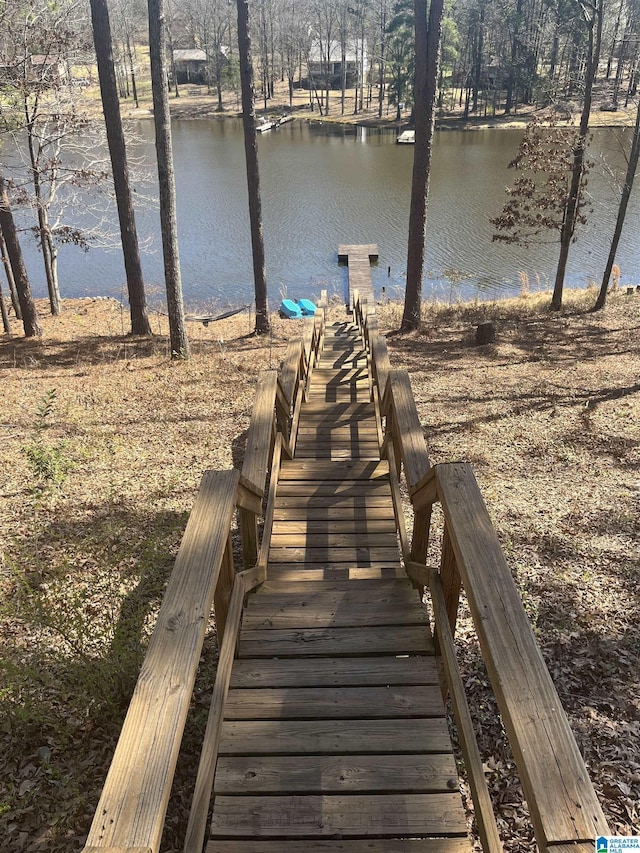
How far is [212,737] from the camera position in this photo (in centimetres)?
210

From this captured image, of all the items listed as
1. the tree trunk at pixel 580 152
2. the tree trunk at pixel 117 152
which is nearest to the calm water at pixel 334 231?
the tree trunk at pixel 117 152

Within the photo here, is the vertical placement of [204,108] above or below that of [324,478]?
above

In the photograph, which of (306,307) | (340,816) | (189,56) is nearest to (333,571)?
(340,816)

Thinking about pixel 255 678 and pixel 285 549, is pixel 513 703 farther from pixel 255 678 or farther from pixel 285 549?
pixel 285 549

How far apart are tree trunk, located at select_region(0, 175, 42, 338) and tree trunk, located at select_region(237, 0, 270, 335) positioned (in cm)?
486

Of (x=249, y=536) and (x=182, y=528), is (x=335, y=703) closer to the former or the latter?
(x=249, y=536)

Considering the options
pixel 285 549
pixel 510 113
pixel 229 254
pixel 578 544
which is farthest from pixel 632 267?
pixel 510 113

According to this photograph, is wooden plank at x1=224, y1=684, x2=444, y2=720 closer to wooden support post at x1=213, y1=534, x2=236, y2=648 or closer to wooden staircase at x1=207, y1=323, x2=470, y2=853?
wooden staircase at x1=207, y1=323, x2=470, y2=853

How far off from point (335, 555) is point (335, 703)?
1414 mm

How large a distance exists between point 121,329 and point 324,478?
1129 centimetres

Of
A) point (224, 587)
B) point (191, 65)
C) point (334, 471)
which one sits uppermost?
point (191, 65)

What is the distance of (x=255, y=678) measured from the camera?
259cm

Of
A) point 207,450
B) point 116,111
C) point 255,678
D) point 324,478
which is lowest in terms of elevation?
point 207,450

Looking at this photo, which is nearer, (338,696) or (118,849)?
(118,849)
